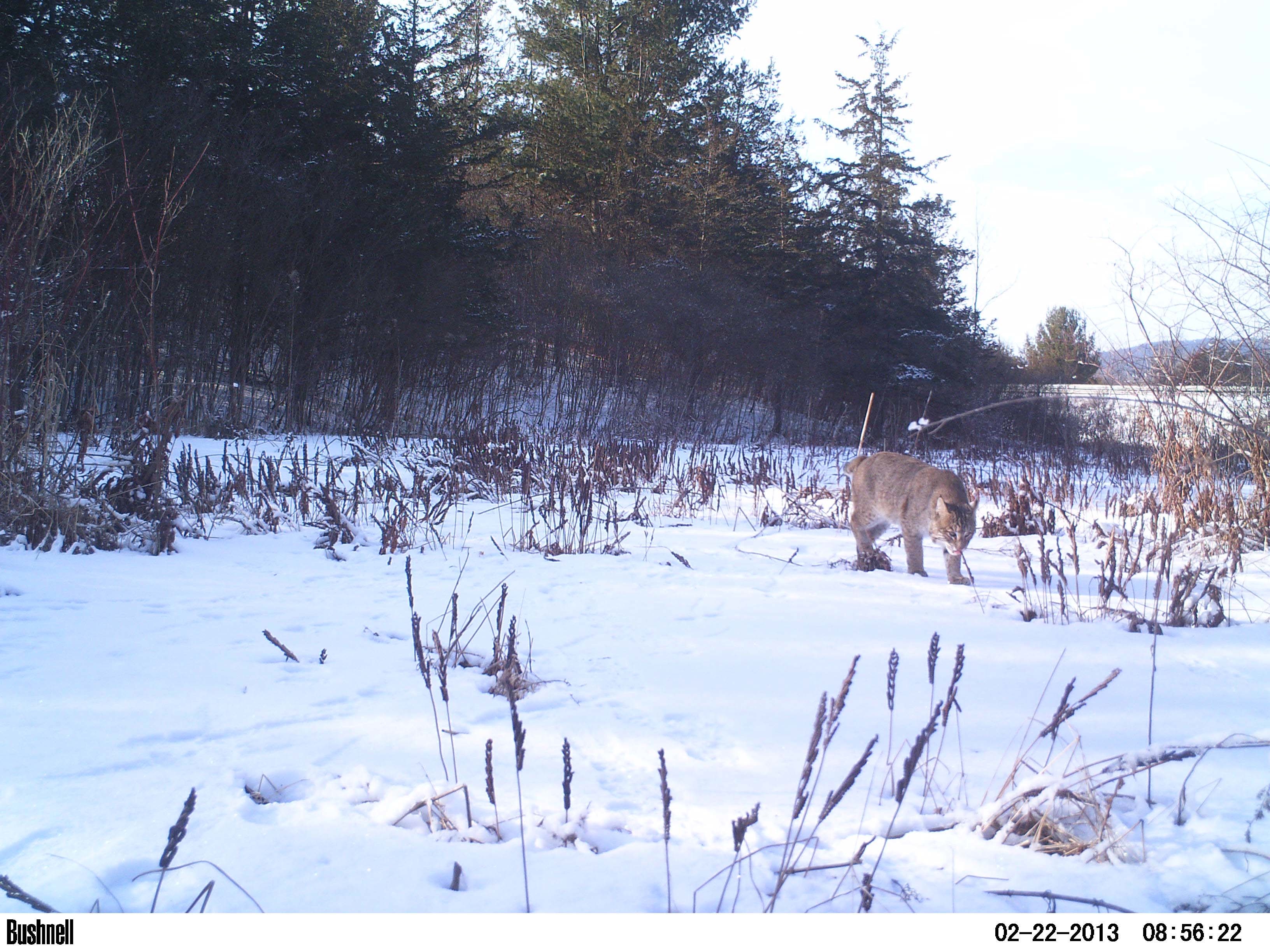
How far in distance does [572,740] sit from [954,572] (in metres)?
3.01

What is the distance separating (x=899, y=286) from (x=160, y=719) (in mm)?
20845

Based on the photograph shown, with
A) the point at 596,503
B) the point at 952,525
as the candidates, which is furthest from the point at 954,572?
the point at 596,503

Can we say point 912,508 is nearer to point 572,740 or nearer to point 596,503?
point 596,503

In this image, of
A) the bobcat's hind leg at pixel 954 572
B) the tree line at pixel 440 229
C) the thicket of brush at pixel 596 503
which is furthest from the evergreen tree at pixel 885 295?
the bobcat's hind leg at pixel 954 572

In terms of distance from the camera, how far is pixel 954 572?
4.20 metres

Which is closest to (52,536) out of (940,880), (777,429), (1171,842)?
(940,880)

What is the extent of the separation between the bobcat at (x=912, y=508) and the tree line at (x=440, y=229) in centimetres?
452

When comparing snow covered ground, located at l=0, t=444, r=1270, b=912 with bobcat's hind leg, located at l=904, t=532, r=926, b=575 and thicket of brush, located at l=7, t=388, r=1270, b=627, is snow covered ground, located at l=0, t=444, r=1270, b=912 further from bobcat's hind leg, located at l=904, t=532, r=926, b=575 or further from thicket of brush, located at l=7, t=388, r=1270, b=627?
bobcat's hind leg, located at l=904, t=532, r=926, b=575

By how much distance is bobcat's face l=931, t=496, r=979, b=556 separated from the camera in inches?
166

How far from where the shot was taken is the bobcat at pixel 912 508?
4.29 m

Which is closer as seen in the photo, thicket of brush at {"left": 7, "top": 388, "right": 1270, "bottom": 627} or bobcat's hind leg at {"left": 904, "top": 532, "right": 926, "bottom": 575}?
thicket of brush at {"left": 7, "top": 388, "right": 1270, "bottom": 627}

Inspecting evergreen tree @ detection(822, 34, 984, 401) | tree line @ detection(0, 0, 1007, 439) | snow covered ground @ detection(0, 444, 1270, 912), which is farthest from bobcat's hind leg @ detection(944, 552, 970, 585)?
evergreen tree @ detection(822, 34, 984, 401)

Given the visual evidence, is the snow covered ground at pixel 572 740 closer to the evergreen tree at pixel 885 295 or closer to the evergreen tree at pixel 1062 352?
the evergreen tree at pixel 1062 352

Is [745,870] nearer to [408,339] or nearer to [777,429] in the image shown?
[408,339]
